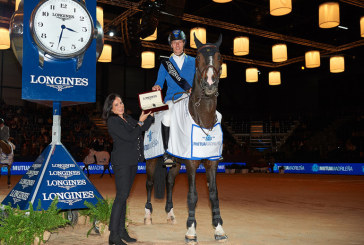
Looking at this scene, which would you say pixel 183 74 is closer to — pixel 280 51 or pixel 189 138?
pixel 189 138

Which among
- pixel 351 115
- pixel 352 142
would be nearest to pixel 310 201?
pixel 352 142

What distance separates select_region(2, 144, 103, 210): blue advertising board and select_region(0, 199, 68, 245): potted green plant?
197 millimetres

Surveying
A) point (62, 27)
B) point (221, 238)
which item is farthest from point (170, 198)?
point (62, 27)

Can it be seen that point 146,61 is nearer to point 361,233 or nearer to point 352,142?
point 352,142

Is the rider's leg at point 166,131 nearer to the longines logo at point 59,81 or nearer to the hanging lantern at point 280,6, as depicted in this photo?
the longines logo at point 59,81

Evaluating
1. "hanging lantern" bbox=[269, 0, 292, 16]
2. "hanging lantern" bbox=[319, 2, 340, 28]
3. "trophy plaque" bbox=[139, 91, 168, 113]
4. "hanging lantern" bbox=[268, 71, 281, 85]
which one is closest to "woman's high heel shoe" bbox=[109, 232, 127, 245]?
"trophy plaque" bbox=[139, 91, 168, 113]

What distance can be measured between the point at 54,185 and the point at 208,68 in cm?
210

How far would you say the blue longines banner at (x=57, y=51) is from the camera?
4.36m

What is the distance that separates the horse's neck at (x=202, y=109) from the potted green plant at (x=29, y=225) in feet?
5.74

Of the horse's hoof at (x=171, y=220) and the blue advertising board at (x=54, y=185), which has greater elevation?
the blue advertising board at (x=54, y=185)

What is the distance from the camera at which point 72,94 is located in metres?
4.58

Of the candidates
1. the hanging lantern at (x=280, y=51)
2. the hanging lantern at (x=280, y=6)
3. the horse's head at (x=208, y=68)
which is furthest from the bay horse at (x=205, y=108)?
the hanging lantern at (x=280, y=51)

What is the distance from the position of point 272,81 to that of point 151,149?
53.6ft

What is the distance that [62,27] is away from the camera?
4.42 metres
